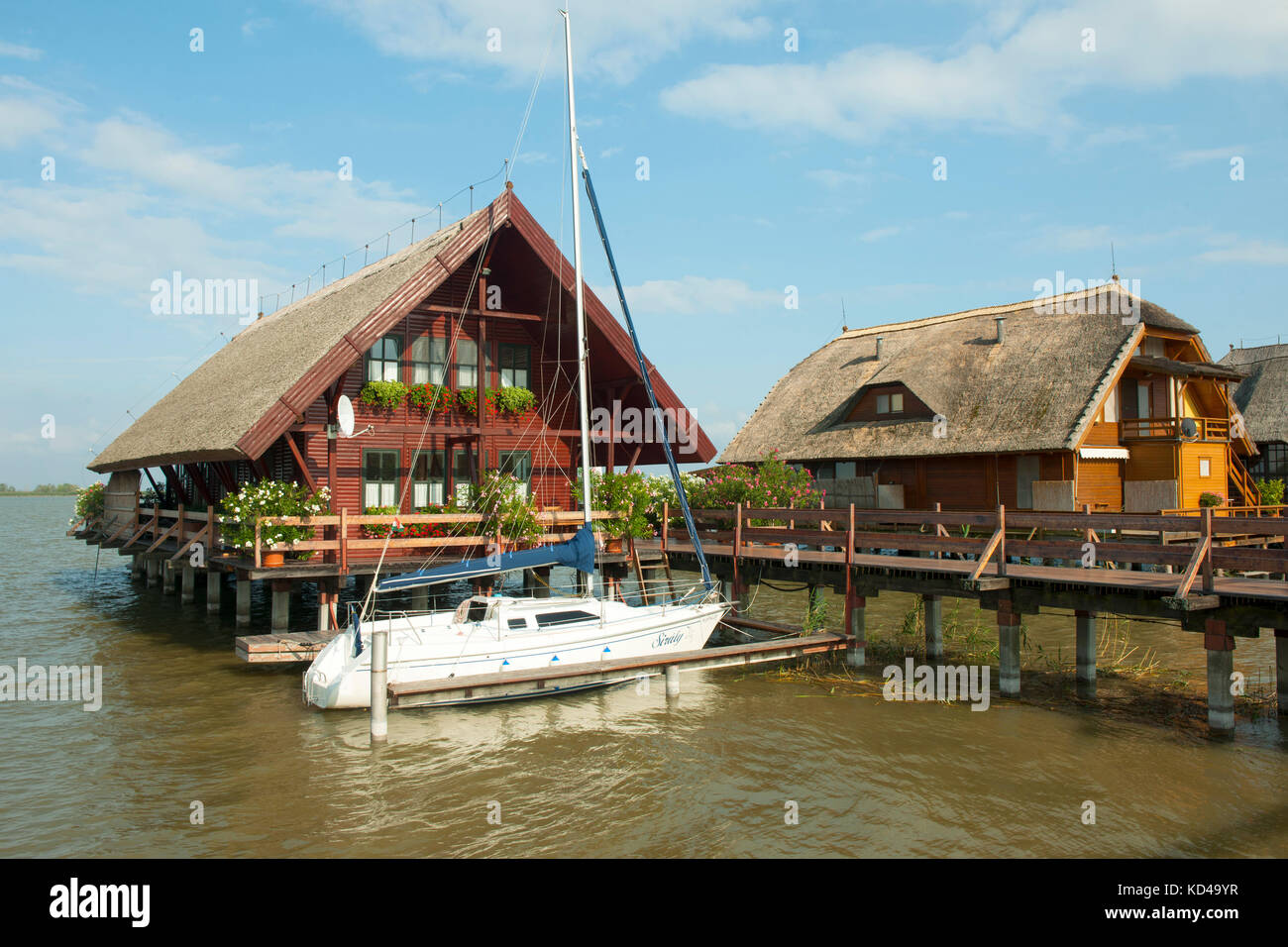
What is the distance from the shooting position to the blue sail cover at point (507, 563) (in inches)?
656

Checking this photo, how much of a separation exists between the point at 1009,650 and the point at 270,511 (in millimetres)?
15712

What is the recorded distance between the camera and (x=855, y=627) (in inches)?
769

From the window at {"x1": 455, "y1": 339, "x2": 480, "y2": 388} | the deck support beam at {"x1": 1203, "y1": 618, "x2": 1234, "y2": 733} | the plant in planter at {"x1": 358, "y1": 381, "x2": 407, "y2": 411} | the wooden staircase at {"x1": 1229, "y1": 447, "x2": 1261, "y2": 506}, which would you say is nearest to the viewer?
the deck support beam at {"x1": 1203, "y1": 618, "x2": 1234, "y2": 733}

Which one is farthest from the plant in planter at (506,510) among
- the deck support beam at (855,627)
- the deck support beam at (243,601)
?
the deck support beam at (855,627)

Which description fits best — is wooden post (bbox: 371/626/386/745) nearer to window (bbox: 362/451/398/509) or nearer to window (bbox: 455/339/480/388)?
window (bbox: 362/451/398/509)

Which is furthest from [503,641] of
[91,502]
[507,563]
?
[91,502]

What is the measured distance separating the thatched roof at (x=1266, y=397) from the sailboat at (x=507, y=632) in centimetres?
3879

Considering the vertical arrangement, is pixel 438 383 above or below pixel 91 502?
above

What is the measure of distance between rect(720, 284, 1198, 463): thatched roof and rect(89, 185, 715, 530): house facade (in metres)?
10.7

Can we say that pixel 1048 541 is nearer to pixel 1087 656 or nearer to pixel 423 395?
pixel 1087 656

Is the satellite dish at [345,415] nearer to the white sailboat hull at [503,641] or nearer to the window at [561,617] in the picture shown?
the white sailboat hull at [503,641]

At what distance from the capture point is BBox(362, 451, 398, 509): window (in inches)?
894

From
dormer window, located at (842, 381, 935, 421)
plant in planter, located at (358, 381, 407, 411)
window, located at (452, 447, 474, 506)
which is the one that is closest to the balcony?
dormer window, located at (842, 381, 935, 421)
